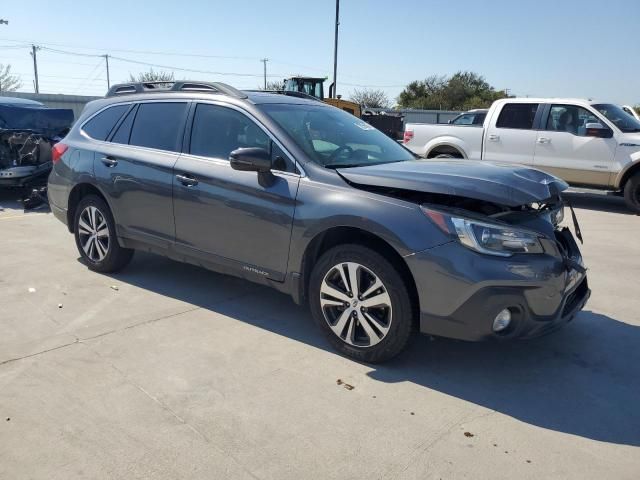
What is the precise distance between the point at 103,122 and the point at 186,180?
169 cm

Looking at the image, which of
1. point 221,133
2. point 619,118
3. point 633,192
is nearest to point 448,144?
point 619,118

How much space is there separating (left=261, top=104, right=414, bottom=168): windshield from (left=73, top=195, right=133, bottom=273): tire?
213 cm

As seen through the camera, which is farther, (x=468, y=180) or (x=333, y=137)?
(x=333, y=137)

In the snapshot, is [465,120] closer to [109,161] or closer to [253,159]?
[109,161]

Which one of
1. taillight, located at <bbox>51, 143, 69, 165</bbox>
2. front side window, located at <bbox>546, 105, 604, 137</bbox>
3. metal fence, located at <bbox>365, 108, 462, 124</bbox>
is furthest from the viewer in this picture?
metal fence, located at <bbox>365, 108, 462, 124</bbox>

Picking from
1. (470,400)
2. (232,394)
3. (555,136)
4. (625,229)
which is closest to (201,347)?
(232,394)

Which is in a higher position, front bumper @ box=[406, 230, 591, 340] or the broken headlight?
the broken headlight

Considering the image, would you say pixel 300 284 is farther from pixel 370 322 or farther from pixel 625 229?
pixel 625 229

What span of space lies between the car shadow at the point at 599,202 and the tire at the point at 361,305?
7407mm

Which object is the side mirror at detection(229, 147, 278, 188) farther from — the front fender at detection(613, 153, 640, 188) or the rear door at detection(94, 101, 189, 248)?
the front fender at detection(613, 153, 640, 188)

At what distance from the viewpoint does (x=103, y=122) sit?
5.63 metres

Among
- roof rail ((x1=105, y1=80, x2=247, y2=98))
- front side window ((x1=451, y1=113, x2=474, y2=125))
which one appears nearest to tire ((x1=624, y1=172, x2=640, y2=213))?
front side window ((x1=451, y1=113, x2=474, y2=125))

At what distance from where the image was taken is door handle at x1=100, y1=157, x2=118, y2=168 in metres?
5.21

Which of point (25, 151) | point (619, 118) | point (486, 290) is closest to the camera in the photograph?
point (486, 290)
